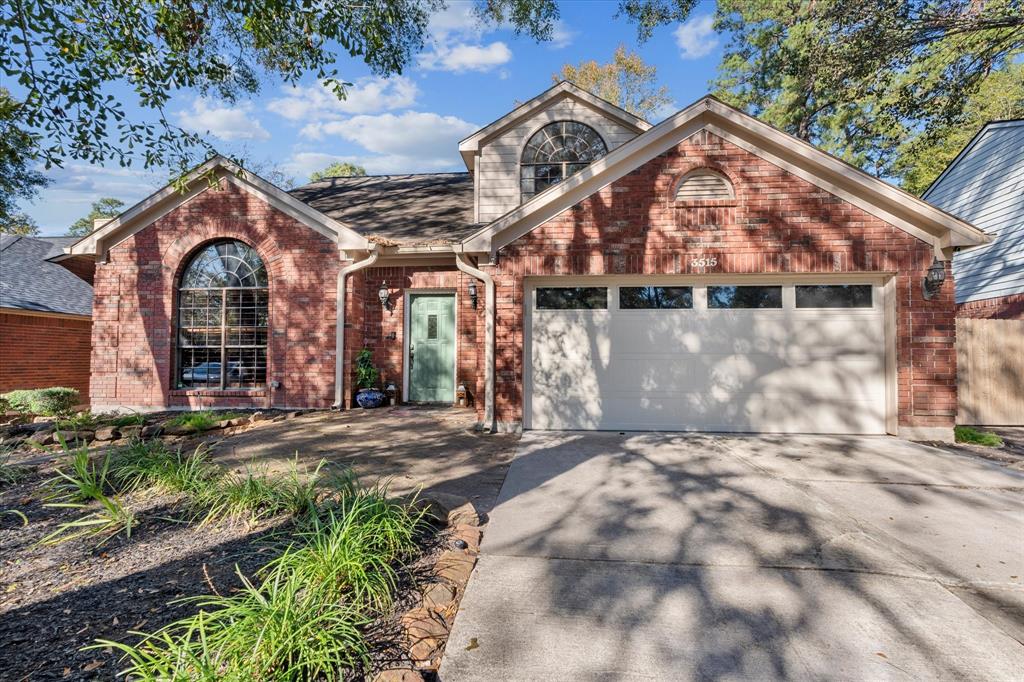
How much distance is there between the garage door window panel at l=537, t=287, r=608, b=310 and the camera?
7141 millimetres

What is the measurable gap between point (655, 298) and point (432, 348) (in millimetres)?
4621

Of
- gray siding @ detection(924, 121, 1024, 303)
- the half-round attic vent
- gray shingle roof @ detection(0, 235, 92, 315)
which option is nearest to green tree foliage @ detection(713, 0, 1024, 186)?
gray siding @ detection(924, 121, 1024, 303)

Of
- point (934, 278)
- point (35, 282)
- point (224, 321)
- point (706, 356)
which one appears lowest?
point (706, 356)

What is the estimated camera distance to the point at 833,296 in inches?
270

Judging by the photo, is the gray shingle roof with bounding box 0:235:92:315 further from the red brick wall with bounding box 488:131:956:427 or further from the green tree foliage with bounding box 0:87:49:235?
the red brick wall with bounding box 488:131:956:427

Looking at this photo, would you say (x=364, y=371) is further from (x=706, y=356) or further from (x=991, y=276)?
(x=991, y=276)

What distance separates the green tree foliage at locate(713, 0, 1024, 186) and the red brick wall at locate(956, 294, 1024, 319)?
5059mm

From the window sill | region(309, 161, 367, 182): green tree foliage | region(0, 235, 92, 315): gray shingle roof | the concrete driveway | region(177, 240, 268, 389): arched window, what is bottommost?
the concrete driveway

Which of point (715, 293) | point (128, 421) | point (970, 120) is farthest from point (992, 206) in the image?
point (128, 421)

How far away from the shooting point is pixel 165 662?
179 cm

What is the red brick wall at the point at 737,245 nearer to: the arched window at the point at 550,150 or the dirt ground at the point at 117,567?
the dirt ground at the point at 117,567

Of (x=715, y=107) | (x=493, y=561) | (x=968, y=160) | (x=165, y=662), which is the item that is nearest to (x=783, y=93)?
(x=968, y=160)

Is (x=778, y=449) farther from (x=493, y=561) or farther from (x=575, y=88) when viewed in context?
(x=575, y=88)

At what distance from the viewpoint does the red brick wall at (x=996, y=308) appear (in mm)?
9219
